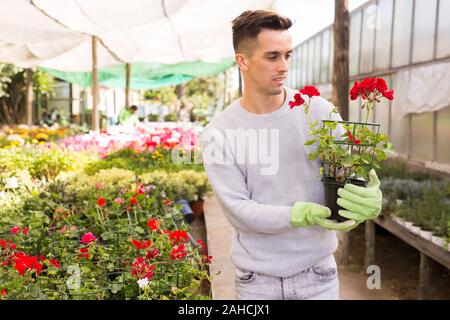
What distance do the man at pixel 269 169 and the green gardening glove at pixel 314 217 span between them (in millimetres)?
71

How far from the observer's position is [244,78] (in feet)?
5.32

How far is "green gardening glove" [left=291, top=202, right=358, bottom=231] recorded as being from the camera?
1.38m

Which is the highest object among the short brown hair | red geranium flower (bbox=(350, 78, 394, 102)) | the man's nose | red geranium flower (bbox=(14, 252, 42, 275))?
the short brown hair

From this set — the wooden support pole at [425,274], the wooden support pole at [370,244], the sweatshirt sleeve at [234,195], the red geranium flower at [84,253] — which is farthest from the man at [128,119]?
the sweatshirt sleeve at [234,195]

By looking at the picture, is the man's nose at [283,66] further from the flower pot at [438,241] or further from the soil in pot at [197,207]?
the soil in pot at [197,207]

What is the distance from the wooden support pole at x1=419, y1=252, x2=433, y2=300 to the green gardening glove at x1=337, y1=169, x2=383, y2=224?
2.88m

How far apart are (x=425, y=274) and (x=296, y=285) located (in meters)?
2.80

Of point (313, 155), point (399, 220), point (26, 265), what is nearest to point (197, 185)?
point (399, 220)

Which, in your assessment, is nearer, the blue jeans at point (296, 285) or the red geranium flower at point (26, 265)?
the blue jeans at point (296, 285)

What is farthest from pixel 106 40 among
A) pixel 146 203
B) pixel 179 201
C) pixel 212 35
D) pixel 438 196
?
pixel 438 196

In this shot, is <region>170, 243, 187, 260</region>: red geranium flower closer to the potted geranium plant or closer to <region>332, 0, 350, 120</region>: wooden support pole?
the potted geranium plant

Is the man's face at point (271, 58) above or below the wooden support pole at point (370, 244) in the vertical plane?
above

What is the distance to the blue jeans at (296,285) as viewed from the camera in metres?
1.55

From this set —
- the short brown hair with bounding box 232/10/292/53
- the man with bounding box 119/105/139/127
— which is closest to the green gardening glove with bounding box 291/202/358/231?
the short brown hair with bounding box 232/10/292/53
